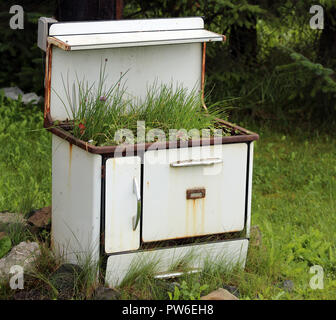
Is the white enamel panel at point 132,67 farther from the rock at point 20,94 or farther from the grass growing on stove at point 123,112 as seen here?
the rock at point 20,94

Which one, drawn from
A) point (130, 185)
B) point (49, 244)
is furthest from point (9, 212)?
point (130, 185)

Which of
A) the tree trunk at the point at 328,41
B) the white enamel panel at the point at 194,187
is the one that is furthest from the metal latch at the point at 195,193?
the tree trunk at the point at 328,41

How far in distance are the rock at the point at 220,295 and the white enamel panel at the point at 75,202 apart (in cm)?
65

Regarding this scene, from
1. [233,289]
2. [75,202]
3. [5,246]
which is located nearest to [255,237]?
[233,289]

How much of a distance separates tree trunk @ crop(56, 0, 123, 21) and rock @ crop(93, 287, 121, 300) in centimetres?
181

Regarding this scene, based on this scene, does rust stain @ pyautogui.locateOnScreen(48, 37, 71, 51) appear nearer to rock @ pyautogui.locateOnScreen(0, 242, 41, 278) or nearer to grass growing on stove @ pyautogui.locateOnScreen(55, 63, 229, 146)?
grass growing on stove @ pyautogui.locateOnScreen(55, 63, 229, 146)

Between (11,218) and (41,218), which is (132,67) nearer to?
(41,218)

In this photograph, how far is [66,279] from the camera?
4031 mm

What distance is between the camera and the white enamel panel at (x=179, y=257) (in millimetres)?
4062

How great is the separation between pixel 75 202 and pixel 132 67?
947 millimetres

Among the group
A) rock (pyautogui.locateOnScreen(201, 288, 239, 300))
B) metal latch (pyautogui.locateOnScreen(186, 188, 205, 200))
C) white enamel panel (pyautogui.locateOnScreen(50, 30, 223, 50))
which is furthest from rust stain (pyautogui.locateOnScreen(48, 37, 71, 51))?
rock (pyautogui.locateOnScreen(201, 288, 239, 300))

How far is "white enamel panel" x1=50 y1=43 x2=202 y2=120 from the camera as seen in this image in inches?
168

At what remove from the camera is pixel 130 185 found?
13.1 feet

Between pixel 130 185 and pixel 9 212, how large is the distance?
1392 millimetres
